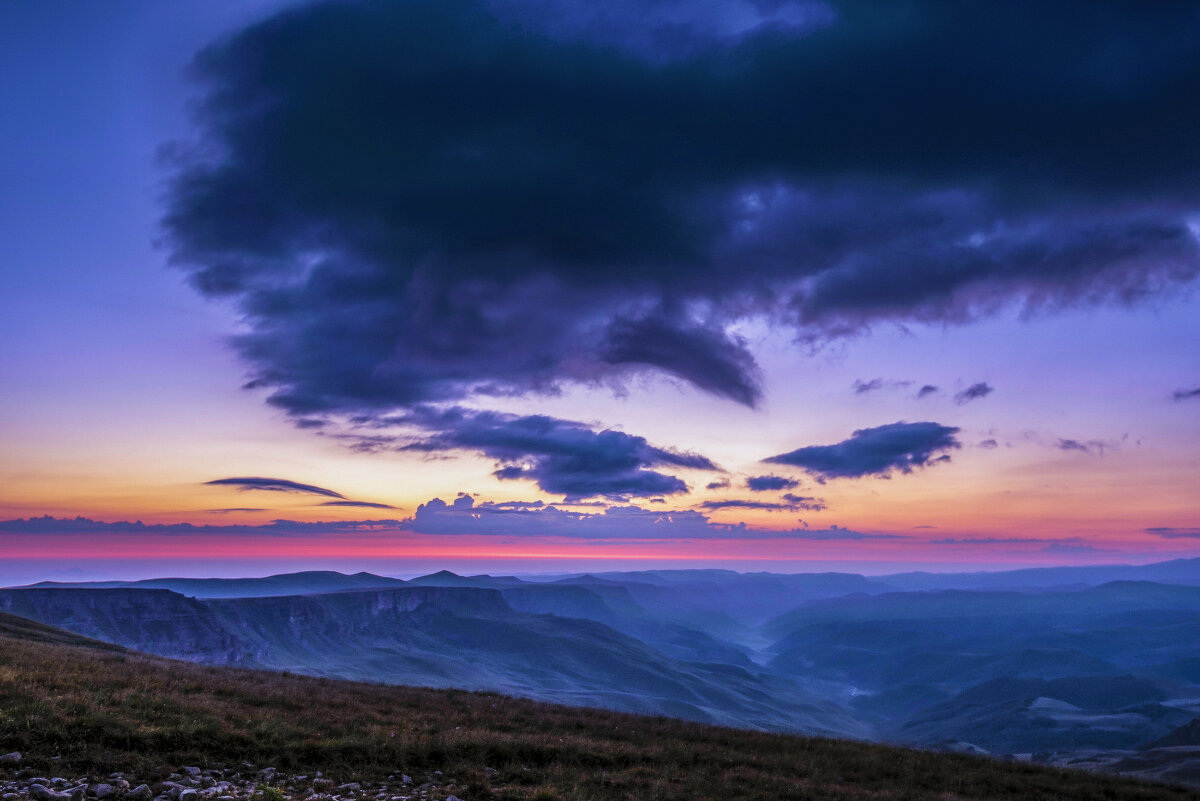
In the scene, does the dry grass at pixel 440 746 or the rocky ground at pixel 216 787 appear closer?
the rocky ground at pixel 216 787

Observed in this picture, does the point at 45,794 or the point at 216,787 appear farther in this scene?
the point at 216,787

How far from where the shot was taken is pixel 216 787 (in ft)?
42.8

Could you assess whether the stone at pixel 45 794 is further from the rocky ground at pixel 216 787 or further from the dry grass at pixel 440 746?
the dry grass at pixel 440 746

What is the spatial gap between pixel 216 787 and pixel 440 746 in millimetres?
6711

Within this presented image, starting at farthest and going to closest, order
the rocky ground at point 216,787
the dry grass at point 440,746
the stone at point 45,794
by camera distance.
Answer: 1. the dry grass at point 440,746
2. the rocky ground at point 216,787
3. the stone at point 45,794

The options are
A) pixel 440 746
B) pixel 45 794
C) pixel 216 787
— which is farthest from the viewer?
pixel 440 746

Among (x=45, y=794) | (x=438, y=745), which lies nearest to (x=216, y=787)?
(x=45, y=794)

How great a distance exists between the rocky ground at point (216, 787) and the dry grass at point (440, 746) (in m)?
0.58

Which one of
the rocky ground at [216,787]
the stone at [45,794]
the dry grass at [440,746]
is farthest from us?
the dry grass at [440,746]

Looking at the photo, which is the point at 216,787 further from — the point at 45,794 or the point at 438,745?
the point at 438,745

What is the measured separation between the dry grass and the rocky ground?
0.58m

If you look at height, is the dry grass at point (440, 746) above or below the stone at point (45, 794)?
below

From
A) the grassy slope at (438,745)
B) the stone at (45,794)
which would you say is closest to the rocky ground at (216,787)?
the stone at (45,794)

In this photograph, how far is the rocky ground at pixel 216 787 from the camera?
11812 mm
